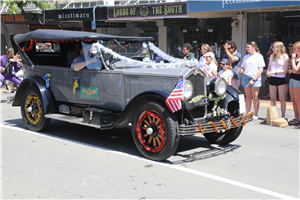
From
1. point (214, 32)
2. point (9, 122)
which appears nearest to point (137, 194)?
point (9, 122)

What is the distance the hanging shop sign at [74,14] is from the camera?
48.1 ft

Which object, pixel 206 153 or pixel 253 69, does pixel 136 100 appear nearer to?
pixel 206 153

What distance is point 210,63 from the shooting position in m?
7.82

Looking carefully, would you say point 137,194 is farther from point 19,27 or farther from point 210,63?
point 19,27

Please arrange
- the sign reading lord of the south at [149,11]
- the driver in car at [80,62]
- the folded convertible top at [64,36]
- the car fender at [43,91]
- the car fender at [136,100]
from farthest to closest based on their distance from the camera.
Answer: the sign reading lord of the south at [149,11] < the car fender at [43,91] < the driver in car at [80,62] < the folded convertible top at [64,36] < the car fender at [136,100]

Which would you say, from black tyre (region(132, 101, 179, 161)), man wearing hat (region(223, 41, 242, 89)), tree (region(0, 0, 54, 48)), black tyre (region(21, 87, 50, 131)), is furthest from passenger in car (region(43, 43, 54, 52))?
tree (region(0, 0, 54, 48))

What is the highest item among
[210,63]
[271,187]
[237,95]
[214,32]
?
[214,32]

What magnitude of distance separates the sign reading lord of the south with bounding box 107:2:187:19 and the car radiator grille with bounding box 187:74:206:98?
742 centimetres

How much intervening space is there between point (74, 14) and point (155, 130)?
11718 mm

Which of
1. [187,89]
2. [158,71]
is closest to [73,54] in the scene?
[158,71]

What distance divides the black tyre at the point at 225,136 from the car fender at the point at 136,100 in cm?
155

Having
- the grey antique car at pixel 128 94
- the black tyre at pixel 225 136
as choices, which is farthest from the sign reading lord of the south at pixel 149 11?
the black tyre at pixel 225 136

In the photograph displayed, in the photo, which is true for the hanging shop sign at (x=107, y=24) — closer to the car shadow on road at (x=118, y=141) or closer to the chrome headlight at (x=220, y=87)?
the car shadow on road at (x=118, y=141)

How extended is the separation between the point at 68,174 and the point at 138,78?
6.26 ft
